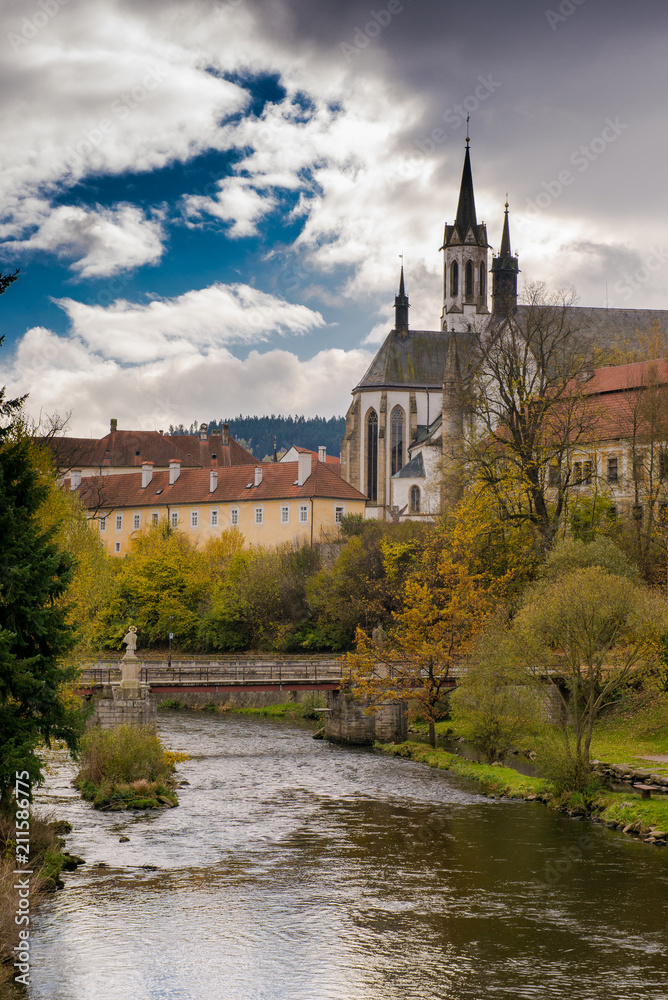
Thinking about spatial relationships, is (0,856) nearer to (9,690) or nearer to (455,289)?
(9,690)

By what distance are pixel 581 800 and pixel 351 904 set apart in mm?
9529

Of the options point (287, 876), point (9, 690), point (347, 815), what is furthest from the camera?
point (347, 815)

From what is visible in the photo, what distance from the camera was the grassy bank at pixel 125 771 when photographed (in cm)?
2652

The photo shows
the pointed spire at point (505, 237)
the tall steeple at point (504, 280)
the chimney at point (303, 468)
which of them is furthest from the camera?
the pointed spire at point (505, 237)

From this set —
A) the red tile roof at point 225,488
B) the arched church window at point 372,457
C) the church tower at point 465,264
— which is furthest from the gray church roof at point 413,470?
the church tower at point 465,264

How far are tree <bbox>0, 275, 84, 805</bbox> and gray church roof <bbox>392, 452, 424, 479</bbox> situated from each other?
59660 millimetres

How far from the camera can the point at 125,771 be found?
27.9 m

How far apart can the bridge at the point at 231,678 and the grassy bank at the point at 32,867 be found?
17.0 m

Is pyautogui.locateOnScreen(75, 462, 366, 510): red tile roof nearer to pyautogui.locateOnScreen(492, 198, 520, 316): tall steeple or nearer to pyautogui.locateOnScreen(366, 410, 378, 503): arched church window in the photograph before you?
pyautogui.locateOnScreen(366, 410, 378, 503): arched church window

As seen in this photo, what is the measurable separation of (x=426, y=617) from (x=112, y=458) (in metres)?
63.4

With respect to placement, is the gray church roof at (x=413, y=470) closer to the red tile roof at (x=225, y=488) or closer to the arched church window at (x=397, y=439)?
the arched church window at (x=397, y=439)

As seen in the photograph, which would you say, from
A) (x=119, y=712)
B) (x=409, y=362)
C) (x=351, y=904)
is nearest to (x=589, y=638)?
(x=351, y=904)

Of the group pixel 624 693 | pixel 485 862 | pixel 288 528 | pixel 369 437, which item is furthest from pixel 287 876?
pixel 369 437

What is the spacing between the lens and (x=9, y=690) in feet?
58.4
